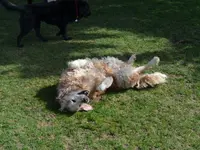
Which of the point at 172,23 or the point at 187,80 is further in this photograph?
→ the point at 172,23

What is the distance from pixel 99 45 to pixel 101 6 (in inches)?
103

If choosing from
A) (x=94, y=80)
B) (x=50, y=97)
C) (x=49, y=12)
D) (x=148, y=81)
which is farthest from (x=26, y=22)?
(x=148, y=81)

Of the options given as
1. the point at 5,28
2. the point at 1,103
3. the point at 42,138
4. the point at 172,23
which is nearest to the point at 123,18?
the point at 172,23

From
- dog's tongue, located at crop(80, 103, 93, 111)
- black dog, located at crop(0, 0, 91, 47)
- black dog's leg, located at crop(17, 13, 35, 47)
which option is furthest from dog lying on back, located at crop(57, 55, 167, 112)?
→ black dog's leg, located at crop(17, 13, 35, 47)

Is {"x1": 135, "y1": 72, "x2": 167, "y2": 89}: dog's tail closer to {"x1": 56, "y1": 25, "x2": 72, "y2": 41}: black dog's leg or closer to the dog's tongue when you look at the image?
the dog's tongue

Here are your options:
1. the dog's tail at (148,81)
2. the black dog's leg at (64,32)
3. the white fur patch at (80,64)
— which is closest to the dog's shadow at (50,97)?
the white fur patch at (80,64)

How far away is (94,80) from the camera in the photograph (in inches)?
158

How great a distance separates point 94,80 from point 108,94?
0.89 feet

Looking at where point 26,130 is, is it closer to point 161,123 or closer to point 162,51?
point 161,123

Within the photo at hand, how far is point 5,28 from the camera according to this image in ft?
22.7

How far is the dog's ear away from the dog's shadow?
0.44m

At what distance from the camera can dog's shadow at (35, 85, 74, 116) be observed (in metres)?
3.90

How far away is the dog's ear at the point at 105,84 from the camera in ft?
13.0

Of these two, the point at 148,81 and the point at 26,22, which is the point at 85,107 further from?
the point at 26,22
